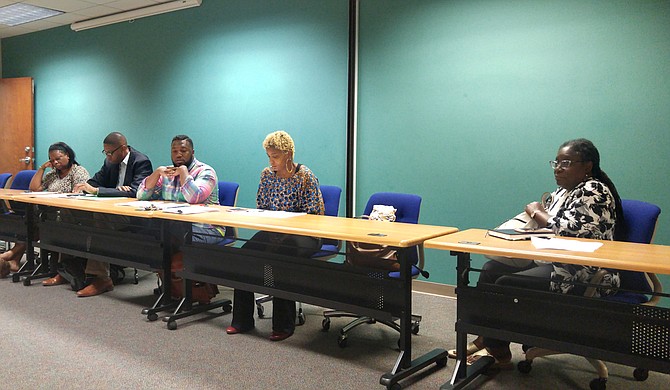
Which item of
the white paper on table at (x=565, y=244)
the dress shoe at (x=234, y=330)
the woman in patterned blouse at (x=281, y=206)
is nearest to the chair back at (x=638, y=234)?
the white paper on table at (x=565, y=244)

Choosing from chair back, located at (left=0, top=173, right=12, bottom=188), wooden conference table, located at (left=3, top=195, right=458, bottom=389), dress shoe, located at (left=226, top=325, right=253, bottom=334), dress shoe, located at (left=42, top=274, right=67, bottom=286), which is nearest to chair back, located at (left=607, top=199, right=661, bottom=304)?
wooden conference table, located at (left=3, top=195, right=458, bottom=389)

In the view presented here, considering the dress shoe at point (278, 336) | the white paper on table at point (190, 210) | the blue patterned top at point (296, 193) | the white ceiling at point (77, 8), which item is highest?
the white ceiling at point (77, 8)

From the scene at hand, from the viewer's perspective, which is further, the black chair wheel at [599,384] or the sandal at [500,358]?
the sandal at [500,358]

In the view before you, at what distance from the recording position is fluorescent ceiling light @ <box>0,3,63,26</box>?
18.9 ft

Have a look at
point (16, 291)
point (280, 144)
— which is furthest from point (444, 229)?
point (16, 291)

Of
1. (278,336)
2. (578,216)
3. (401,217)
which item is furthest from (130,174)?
(578,216)

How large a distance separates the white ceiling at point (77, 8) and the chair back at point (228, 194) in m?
2.56

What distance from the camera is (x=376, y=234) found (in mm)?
2457

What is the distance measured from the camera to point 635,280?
2445 millimetres

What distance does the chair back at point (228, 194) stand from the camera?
398 cm

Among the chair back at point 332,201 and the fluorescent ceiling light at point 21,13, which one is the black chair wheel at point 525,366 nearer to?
the chair back at point 332,201

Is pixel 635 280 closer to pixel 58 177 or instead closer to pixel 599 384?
pixel 599 384

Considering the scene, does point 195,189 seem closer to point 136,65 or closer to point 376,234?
point 376,234

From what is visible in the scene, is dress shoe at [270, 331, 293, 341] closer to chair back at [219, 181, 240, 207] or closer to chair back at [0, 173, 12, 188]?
chair back at [219, 181, 240, 207]
